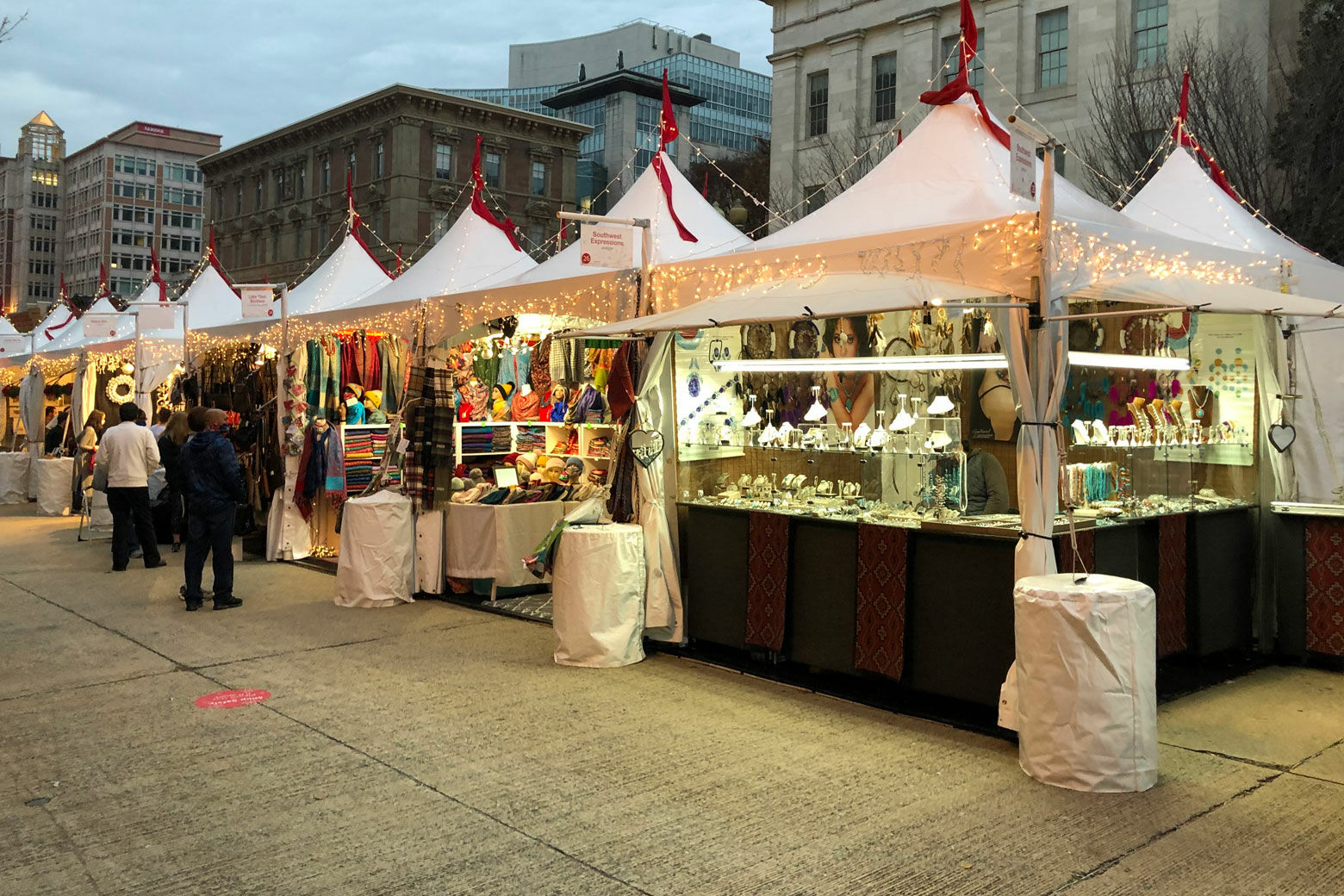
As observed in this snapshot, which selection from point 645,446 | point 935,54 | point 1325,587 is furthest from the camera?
point 935,54

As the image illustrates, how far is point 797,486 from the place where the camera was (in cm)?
655

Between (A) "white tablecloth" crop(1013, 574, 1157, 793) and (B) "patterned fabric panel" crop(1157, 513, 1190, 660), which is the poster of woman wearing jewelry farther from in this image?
(A) "white tablecloth" crop(1013, 574, 1157, 793)

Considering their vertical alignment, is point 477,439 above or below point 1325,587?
above

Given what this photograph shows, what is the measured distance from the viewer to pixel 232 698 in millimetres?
5852

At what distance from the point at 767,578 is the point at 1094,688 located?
91.9 inches

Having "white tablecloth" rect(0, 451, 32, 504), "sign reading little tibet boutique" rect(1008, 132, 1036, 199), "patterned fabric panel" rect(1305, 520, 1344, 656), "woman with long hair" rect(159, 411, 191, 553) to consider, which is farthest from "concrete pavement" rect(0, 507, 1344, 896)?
"white tablecloth" rect(0, 451, 32, 504)

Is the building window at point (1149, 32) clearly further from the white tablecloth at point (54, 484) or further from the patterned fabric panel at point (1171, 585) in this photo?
the white tablecloth at point (54, 484)

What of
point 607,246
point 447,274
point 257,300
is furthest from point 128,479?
point 607,246

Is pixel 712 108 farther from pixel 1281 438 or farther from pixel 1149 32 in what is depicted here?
pixel 1281 438

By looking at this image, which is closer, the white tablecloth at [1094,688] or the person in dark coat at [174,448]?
the white tablecloth at [1094,688]

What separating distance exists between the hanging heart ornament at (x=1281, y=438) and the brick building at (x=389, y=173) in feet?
117

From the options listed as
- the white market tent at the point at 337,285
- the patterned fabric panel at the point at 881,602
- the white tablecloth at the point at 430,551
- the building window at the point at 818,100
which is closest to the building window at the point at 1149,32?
the building window at the point at 818,100

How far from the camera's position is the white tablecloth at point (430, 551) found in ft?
29.7

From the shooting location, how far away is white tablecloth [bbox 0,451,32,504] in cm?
1816
